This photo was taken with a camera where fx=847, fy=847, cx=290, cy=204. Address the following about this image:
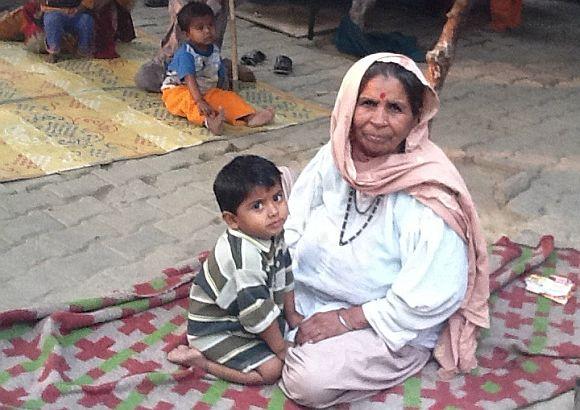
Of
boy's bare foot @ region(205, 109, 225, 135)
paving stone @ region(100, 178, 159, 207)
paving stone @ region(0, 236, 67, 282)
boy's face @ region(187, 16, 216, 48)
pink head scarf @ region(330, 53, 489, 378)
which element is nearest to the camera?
pink head scarf @ region(330, 53, 489, 378)

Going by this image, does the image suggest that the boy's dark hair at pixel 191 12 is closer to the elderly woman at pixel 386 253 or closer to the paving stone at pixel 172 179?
the paving stone at pixel 172 179

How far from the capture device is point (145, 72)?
17.1ft

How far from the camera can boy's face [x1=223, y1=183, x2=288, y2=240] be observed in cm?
226

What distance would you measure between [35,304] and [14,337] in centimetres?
29

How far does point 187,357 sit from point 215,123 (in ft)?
7.45

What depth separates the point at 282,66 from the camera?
577 cm

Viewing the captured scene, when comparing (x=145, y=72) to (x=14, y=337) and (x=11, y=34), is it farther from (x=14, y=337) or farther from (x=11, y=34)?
(x=14, y=337)

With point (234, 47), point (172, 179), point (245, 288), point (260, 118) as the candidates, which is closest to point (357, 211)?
point (245, 288)

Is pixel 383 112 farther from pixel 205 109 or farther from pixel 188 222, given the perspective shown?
pixel 205 109

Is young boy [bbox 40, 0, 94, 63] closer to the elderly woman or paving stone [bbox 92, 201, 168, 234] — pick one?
paving stone [bbox 92, 201, 168, 234]

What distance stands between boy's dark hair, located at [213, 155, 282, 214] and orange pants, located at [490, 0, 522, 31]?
579 cm

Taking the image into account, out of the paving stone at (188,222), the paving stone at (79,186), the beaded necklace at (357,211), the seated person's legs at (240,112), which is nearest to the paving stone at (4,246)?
the paving stone at (79,186)

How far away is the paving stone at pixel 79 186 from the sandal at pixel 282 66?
83.8 inches

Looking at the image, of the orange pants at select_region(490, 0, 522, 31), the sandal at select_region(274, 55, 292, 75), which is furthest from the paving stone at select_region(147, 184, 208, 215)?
the orange pants at select_region(490, 0, 522, 31)
